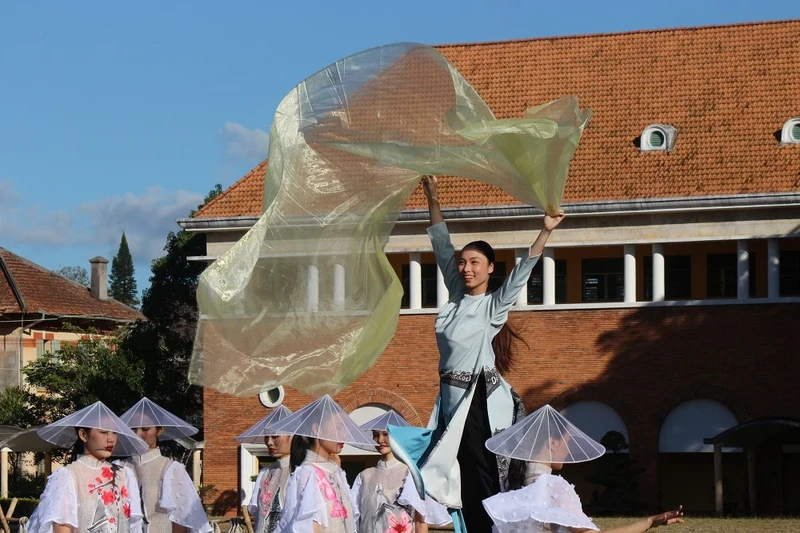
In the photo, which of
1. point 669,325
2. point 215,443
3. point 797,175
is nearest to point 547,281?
point 669,325

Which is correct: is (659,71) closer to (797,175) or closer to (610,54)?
(610,54)

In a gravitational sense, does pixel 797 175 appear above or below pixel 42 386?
above

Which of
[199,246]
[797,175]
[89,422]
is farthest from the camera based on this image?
[199,246]

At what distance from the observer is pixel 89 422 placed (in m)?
10.3

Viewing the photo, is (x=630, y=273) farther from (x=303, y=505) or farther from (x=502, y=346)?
(x=502, y=346)

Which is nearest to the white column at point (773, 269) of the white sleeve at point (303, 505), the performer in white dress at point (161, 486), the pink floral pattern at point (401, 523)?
the pink floral pattern at point (401, 523)

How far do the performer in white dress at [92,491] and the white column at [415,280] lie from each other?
31.8 metres

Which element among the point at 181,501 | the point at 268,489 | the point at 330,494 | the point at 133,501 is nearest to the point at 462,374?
the point at 330,494

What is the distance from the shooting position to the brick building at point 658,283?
132 feet

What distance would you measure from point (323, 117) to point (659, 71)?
1498 inches

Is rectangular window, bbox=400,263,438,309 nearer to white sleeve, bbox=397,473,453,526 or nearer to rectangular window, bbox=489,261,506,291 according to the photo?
rectangular window, bbox=489,261,506,291

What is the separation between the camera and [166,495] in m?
13.5

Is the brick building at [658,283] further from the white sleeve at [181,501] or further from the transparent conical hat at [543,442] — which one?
the transparent conical hat at [543,442]

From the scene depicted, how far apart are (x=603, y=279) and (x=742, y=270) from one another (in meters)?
3.96
